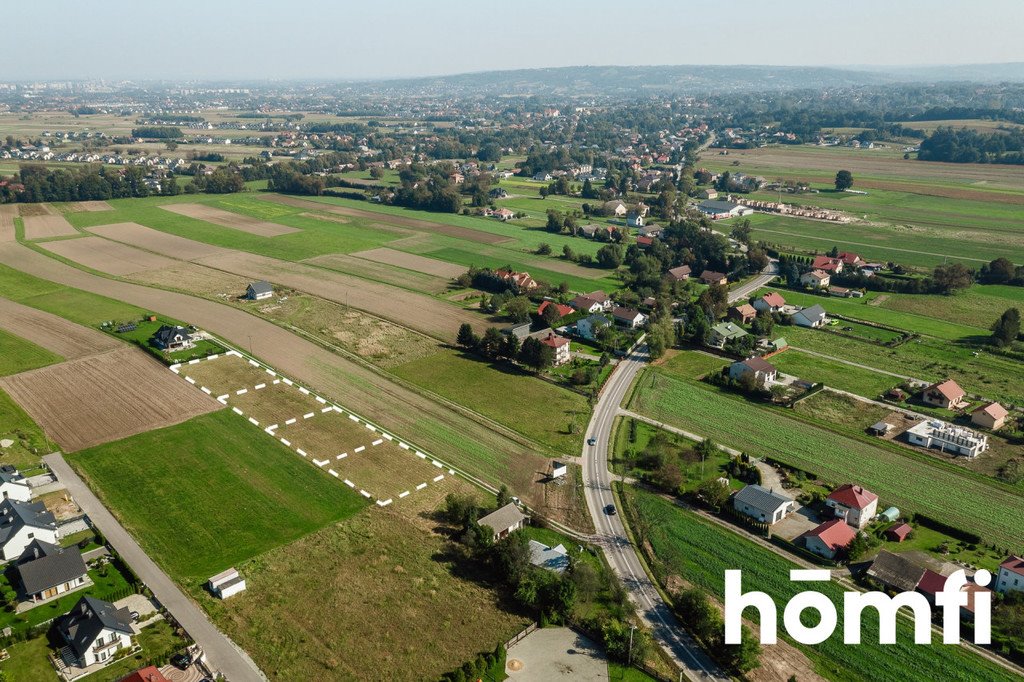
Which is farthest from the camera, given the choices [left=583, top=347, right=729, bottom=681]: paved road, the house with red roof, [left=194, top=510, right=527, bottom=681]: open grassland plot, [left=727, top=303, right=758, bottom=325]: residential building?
[left=727, top=303, right=758, bottom=325]: residential building

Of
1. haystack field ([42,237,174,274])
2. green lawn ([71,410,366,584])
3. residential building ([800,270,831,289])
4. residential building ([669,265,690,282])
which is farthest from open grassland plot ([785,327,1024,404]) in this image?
haystack field ([42,237,174,274])

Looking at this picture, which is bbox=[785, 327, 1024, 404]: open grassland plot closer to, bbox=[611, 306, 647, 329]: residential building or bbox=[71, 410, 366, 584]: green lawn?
bbox=[611, 306, 647, 329]: residential building

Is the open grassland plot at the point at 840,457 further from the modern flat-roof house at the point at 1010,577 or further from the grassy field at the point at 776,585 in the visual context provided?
the grassy field at the point at 776,585

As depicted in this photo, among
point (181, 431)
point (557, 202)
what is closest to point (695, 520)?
point (181, 431)

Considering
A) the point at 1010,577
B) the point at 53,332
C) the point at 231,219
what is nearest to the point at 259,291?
the point at 53,332

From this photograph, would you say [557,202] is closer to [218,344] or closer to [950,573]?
[218,344]

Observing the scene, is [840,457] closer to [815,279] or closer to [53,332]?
[815,279]

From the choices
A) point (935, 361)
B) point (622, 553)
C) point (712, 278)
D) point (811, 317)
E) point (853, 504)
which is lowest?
point (622, 553)

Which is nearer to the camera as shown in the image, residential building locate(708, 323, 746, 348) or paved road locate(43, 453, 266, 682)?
paved road locate(43, 453, 266, 682)
